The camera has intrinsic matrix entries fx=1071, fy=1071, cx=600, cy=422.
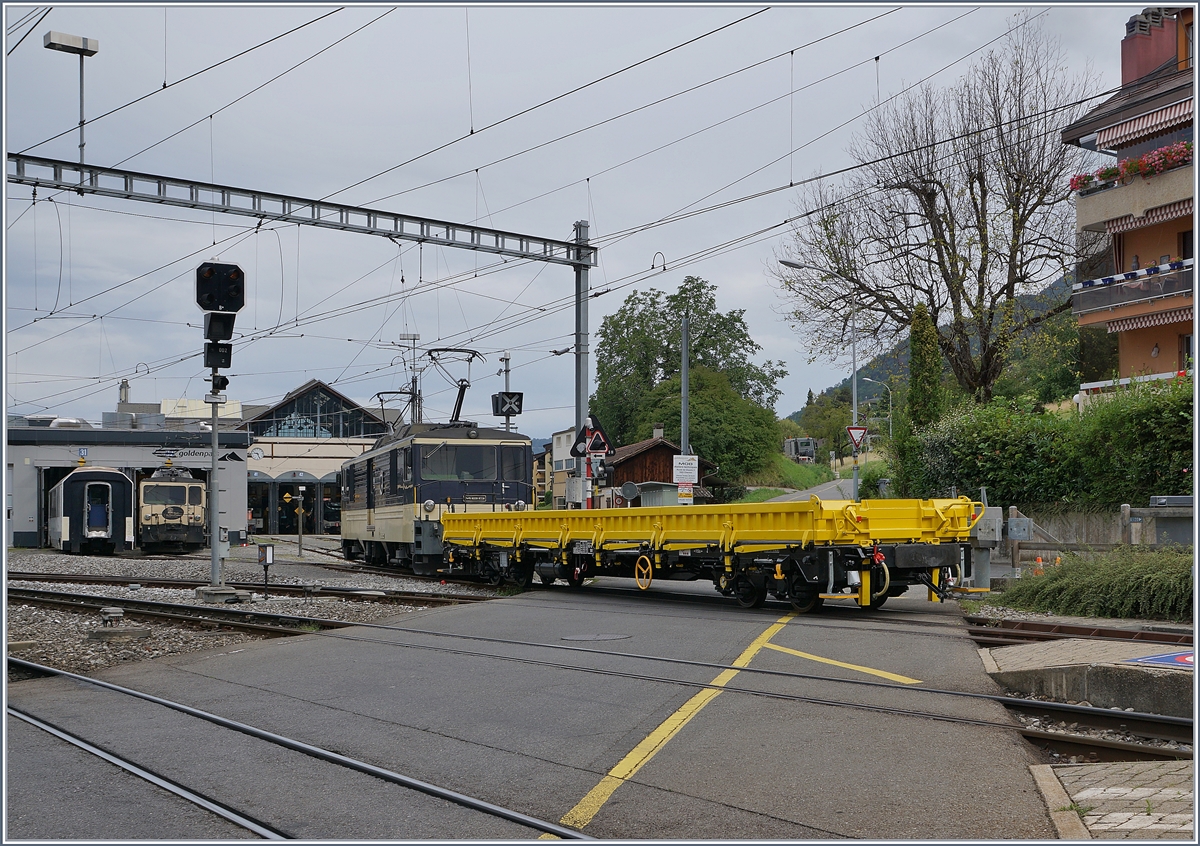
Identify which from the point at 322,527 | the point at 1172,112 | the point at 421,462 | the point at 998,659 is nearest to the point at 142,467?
the point at 322,527

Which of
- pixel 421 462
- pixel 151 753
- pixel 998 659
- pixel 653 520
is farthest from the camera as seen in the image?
pixel 421 462

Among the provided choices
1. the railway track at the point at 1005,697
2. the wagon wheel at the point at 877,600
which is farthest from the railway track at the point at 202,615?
the wagon wheel at the point at 877,600

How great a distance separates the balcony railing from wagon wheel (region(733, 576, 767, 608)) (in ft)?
63.6

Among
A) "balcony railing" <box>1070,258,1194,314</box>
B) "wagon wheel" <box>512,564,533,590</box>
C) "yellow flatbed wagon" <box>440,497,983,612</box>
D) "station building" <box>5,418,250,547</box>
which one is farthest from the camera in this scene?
"station building" <box>5,418,250,547</box>

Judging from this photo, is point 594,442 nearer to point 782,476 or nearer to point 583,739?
point 583,739

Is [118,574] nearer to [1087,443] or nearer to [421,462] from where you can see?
[421,462]

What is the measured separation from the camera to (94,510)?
38.9 metres

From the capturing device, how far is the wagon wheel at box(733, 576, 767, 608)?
14.8 m

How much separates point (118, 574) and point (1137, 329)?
2844 cm

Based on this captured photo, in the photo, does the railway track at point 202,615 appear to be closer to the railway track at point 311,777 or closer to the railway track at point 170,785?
the railway track at point 311,777

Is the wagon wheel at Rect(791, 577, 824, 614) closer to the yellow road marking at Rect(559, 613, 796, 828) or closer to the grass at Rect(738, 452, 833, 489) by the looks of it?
the yellow road marking at Rect(559, 613, 796, 828)

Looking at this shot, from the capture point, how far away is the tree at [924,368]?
2823 centimetres

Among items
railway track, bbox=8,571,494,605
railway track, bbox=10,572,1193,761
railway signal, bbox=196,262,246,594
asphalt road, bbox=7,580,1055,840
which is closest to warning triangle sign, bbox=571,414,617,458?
railway track, bbox=8,571,494,605

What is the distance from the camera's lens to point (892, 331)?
31500mm
